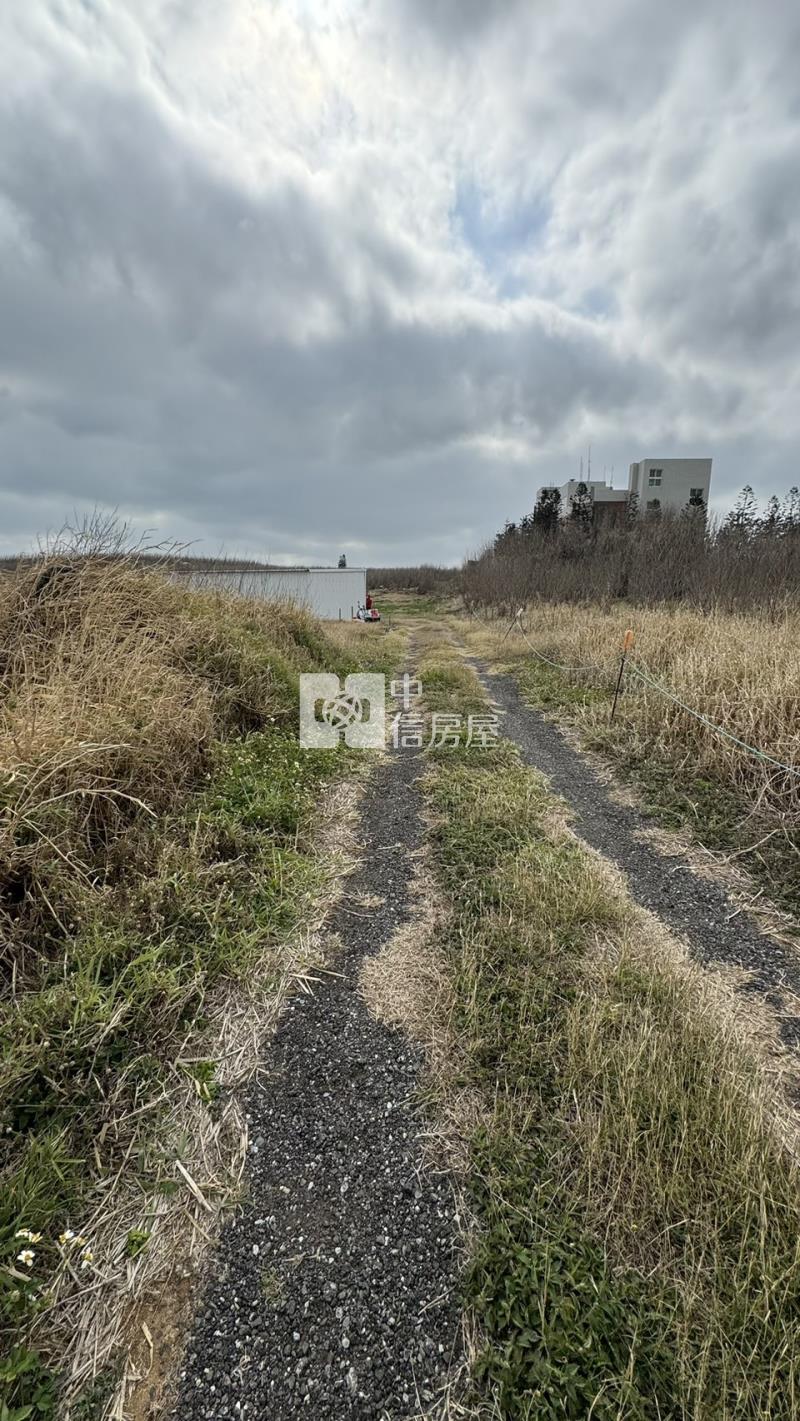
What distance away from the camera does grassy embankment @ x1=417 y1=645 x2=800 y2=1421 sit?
4.02 feet

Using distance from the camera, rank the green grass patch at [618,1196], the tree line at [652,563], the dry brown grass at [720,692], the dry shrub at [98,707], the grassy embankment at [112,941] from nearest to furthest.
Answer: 1. the green grass patch at [618,1196]
2. the grassy embankment at [112,941]
3. the dry shrub at [98,707]
4. the dry brown grass at [720,692]
5. the tree line at [652,563]

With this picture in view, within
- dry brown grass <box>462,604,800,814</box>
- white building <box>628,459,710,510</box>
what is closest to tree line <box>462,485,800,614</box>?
dry brown grass <box>462,604,800,814</box>

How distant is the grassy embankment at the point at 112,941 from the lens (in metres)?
1.50

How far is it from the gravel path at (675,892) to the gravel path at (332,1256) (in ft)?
5.80

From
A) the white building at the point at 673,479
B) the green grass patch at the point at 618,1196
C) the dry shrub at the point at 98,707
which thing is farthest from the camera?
the white building at the point at 673,479

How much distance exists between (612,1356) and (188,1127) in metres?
1.46
